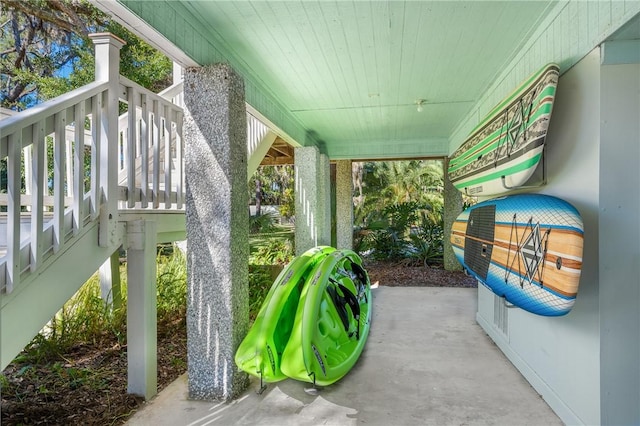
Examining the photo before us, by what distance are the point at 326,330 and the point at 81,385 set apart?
6.82 feet

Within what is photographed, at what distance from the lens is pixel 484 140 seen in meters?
3.22

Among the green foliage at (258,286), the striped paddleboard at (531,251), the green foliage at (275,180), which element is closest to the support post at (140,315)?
the green foliage at (258,286)

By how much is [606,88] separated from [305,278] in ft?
8.80

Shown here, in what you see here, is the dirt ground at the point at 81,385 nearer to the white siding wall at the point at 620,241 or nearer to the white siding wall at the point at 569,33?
the white siding wall at the point at 620,241

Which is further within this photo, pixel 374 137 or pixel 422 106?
pixel 374 137

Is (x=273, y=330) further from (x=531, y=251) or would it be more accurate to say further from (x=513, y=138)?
(x=513, y=138)

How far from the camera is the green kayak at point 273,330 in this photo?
2.42m

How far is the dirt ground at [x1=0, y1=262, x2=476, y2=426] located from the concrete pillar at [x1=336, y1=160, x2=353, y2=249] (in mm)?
4666

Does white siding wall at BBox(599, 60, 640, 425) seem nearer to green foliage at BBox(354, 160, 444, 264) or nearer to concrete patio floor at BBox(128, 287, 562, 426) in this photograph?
concrete patio floor at BBox(128, 287, 562, 426)

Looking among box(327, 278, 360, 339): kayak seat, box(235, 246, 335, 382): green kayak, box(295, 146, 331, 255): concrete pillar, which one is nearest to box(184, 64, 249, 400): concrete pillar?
box(235, 246, 335, 382): green kayak

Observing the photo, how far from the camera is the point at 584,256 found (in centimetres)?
198

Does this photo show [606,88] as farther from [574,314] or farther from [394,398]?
[394,398]

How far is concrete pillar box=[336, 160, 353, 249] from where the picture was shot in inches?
315

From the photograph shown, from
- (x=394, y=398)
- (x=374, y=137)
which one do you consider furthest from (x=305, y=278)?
(x=374, y=137)
